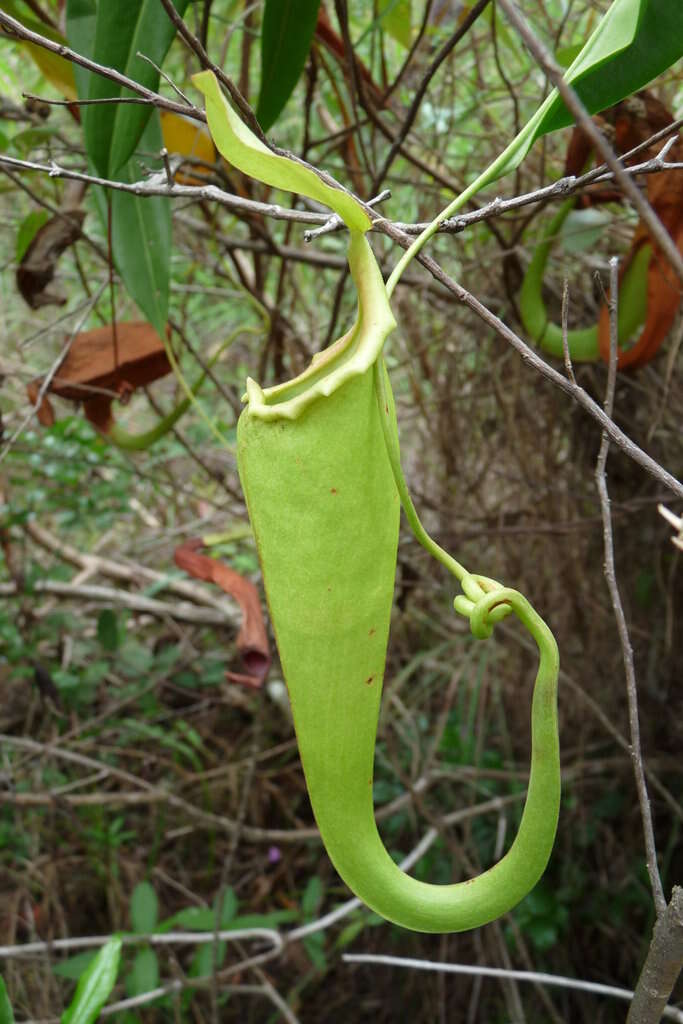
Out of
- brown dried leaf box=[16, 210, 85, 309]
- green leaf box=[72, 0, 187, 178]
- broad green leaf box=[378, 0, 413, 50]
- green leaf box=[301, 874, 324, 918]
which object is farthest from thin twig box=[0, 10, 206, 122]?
green leaf box=[301, 874, 324, 918]

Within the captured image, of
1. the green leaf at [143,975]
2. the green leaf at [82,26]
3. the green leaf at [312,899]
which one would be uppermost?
the green leaf at [82,26]

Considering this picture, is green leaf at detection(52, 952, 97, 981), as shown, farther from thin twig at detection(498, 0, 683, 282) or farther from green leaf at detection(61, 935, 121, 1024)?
thin twig at detection(498, 0, 683, 282)

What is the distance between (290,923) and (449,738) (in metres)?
0.45

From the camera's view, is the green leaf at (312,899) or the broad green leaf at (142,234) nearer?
the broad green leaf at (142,234)

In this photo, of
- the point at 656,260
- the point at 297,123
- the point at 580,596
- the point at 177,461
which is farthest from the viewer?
the point at 177,461

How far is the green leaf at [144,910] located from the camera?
1151mm

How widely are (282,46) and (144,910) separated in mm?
1098

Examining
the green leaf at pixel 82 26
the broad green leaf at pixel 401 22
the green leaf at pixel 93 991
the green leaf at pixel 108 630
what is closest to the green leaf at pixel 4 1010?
the green leaf at pixel 93 991

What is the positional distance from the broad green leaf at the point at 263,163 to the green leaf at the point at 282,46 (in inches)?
15.6

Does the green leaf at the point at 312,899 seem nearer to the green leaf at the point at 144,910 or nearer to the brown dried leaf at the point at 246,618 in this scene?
the green leaf at the point at 144,910

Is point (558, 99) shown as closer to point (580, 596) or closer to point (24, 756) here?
point (580, 596)

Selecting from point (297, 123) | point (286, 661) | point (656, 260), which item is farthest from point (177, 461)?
point (286, 661)

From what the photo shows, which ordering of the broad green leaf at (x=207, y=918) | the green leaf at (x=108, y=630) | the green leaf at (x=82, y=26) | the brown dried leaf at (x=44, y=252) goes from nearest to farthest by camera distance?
the green leaf at (x=82, y=26) → the brown dried leaf at (x=44, y=252) → the broad green leaf at (x=207, y=918) → the green leaf at (x=108, y=630)

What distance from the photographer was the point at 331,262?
1.24 metres
